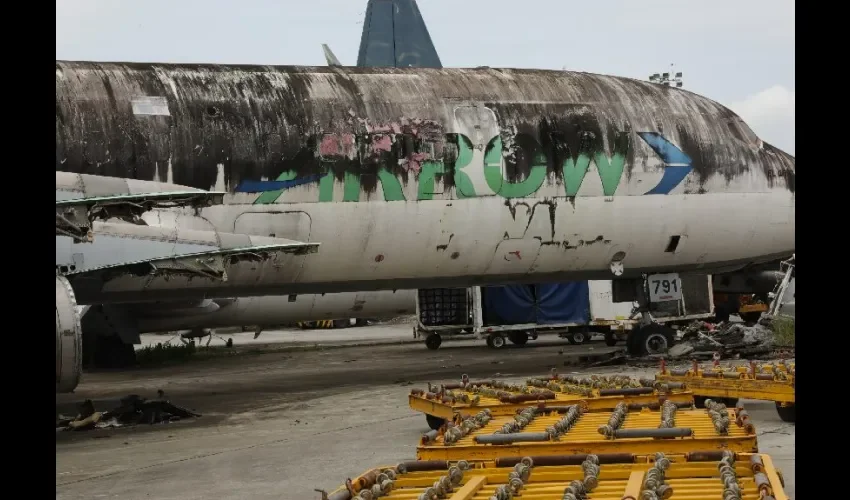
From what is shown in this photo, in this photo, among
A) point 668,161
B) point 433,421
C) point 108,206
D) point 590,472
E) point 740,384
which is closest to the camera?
point 590,472

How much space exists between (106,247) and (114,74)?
3.07m

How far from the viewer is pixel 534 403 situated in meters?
10.3

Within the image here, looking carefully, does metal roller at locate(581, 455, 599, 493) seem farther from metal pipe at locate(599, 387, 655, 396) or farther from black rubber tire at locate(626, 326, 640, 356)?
black rubber tire at locate(626, 326, 640, 356)

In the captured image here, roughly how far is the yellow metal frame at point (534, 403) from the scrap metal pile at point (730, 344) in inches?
375

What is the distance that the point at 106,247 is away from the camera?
1398 cm

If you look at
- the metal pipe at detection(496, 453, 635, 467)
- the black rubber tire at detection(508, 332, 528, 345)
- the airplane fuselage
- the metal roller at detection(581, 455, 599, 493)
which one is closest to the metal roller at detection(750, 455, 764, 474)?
the metal pipe at detection(496, 453, 635, 467)

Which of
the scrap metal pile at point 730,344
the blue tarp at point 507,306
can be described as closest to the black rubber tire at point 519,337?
the blue tarp at point 507,306

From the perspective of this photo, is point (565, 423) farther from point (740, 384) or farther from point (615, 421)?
point (740, 384)

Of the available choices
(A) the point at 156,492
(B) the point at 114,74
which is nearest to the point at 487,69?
(B) the point at 114,74

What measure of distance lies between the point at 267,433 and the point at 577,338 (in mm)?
19456

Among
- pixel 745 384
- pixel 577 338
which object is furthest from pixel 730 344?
pixel 745 384

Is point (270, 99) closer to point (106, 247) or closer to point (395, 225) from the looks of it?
point (395, 225)

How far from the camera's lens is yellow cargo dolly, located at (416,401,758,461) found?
6.66 metres

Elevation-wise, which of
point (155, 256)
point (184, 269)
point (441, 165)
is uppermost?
point (441, 165)
